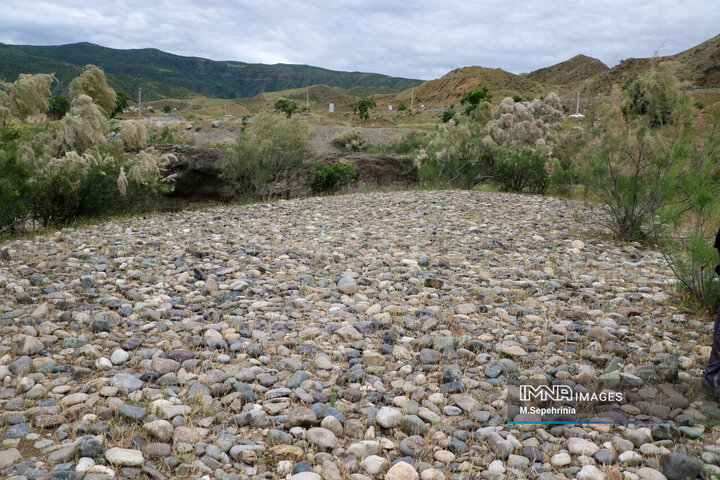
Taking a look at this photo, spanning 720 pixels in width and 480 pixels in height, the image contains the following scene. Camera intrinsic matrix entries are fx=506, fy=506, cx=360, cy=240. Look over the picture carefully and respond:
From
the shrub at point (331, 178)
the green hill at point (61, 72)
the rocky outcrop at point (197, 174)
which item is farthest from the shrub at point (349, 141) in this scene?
the green hill at point (61, 72)

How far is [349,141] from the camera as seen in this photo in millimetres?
31562

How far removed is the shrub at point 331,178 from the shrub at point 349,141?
1503 centimetres

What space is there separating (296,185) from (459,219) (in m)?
6.75

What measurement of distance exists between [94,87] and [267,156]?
14.5ft

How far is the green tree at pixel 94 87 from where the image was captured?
11609mm

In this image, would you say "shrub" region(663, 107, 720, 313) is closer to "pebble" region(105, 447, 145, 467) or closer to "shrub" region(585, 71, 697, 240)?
"shrub" region(585, 71, 697, 240)

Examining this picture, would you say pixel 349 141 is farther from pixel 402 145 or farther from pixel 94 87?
pixel 94 87

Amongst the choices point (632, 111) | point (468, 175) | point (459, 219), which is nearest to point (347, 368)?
point (459, 219)

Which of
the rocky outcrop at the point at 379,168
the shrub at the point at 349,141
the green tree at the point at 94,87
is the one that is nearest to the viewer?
the green tree at the point at 94,87

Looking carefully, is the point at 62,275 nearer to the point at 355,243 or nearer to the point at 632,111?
the point at 355,243

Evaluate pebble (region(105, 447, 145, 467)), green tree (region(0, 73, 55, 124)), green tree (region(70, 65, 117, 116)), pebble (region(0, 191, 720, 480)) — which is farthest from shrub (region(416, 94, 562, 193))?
pebble (region(105, 447, 145, 467))

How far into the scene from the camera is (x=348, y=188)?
15562 mm

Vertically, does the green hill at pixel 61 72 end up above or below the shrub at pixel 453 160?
above

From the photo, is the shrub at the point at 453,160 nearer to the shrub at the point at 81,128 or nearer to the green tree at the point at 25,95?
the shrub at the point at 81,128
